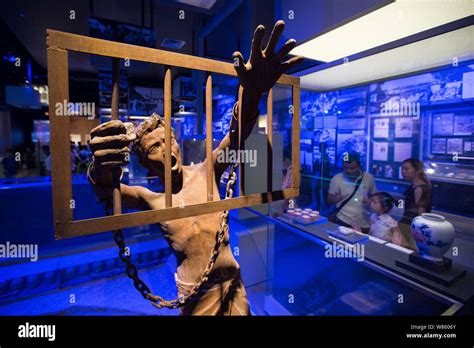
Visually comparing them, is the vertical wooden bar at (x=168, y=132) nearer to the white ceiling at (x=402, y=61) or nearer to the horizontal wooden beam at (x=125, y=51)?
the horizontal wooden beam at (x=125, y=51)

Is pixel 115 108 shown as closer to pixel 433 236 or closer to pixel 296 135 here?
pixel 296 135

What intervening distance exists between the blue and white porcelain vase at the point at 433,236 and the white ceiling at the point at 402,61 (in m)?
1.19

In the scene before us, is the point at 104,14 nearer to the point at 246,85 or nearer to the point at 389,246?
the point at 246,85

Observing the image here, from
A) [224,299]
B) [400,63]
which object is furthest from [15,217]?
[400,63]

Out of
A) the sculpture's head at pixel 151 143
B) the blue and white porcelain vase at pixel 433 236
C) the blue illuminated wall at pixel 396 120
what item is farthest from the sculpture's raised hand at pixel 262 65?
the blue illuminated wall at pixel 396 120

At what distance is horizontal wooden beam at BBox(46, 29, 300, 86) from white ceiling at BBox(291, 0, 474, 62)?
1438 millimetres

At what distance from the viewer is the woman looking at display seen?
2.39 m

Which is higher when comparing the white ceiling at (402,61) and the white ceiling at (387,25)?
the white ceiling at (387,25)

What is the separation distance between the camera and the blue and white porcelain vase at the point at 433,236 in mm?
1630

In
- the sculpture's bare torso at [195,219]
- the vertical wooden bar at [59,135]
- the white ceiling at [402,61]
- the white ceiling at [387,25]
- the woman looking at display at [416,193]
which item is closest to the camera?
the vertical wooden bar at [59,135]

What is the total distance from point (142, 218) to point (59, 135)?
327 millimetres

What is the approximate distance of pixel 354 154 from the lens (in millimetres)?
2984

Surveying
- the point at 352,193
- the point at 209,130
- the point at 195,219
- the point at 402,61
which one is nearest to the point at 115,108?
the point at 209,130

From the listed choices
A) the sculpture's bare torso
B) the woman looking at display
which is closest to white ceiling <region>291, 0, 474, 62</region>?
the woman looking at display
